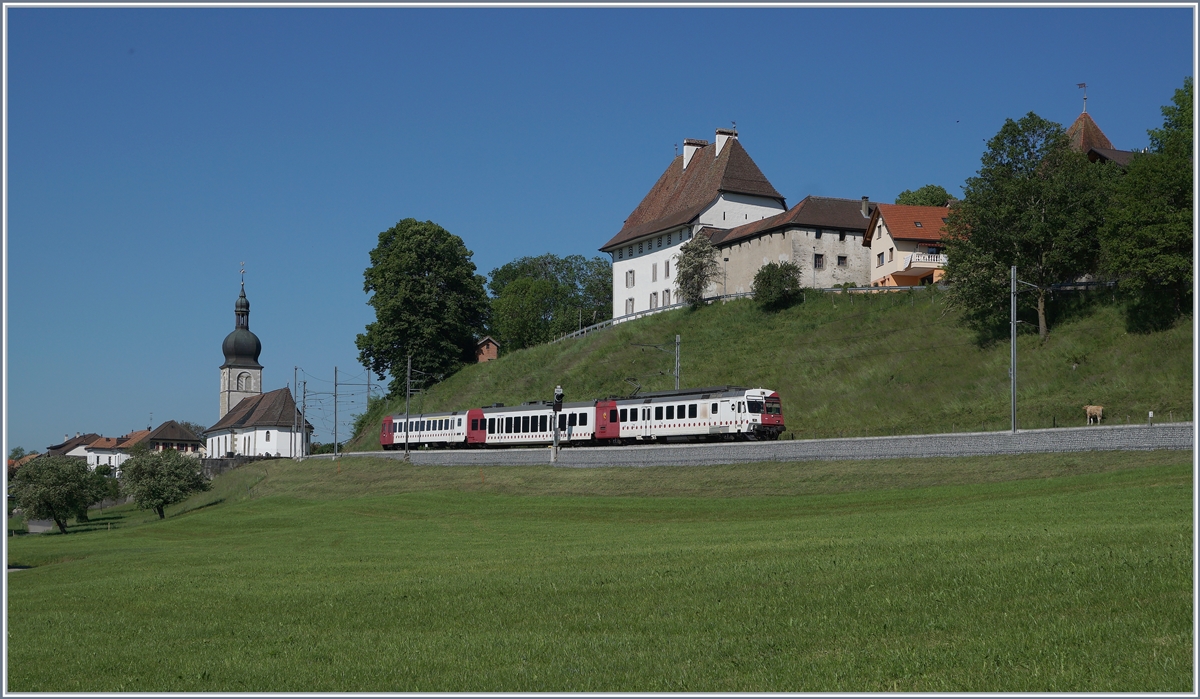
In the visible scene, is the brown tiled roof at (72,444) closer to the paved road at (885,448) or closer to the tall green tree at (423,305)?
the tall green tree at (423,305)

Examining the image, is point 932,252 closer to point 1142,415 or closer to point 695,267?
point 695,267

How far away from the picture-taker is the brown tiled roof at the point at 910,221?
77000 mm

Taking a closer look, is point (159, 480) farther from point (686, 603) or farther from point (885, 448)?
point (686, 603)

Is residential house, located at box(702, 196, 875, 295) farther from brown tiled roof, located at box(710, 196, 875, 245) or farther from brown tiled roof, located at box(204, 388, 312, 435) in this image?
brown tiled roof, located at box(204, 388, 312, 435)

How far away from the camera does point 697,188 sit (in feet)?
322

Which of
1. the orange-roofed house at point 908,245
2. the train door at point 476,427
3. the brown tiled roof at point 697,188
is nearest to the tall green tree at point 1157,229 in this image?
the orange-roofed house at point 908,245

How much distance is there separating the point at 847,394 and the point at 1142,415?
17.8 meters

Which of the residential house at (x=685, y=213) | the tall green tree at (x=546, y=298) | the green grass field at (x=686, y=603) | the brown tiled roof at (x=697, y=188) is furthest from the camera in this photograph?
the tall green tree at (x=546, y=298)

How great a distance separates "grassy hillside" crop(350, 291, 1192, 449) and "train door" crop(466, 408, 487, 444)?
1036 cm

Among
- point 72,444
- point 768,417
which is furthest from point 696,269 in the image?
point 72,444

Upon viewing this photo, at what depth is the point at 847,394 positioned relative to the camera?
60.5m

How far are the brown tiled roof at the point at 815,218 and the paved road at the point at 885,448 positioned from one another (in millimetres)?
34231

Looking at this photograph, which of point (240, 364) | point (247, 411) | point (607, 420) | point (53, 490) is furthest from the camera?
point (240, 364)

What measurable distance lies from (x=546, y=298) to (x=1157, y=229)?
3183 inches
